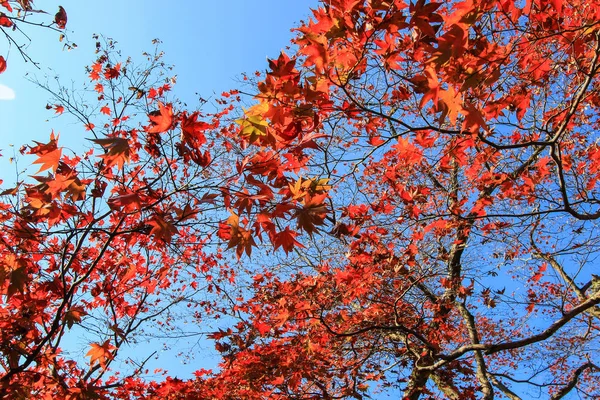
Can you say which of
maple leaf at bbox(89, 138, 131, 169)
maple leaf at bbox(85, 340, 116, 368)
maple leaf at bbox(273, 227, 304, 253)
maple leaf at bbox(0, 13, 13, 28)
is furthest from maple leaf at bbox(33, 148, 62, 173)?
maple leaf at bbox(85, 340, 116, 368)

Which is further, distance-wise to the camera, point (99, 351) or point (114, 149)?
point (99, 351)

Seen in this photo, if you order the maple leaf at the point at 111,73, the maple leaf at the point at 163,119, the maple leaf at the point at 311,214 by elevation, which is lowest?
the maple leaf at the point at 311,214

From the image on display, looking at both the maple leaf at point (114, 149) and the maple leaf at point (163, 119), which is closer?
the maple leaf at point (114, 149)

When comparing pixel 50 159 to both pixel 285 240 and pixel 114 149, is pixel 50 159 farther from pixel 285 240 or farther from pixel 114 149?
pixel 285 240

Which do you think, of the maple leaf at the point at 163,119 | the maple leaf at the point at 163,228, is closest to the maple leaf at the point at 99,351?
the maple leaf at the point at 163,228

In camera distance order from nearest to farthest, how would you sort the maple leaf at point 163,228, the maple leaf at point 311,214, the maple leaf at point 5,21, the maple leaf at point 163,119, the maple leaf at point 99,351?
the maple leaf at point 311,214 → the maple leaf at point 163,119 → the maple leaf at point 163,228 → the maple leaf at point 5,21 → the maple leaf at point 99,351

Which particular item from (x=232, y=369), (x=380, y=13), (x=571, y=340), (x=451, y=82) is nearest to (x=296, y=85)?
(x=380, y=13)

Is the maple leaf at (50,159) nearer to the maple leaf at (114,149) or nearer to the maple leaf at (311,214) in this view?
the maple leaf at (114,149)

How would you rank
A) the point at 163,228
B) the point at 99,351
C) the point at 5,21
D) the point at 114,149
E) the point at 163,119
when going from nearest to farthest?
the point at 114,149
the point at 163,119
the point at 163,228
the point at 5,21
the point at 99,351

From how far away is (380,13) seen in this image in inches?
106

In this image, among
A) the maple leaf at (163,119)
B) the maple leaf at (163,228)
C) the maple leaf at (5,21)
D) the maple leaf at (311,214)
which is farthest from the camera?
the maple leaf at (5,21)

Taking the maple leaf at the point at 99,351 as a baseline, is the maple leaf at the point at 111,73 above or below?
above

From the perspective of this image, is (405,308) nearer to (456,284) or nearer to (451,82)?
(456,284)

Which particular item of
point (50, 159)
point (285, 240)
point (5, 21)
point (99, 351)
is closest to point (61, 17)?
point (5, 21)
